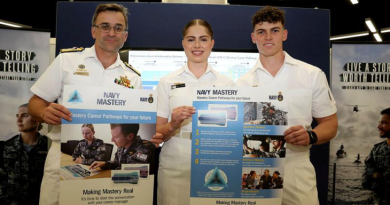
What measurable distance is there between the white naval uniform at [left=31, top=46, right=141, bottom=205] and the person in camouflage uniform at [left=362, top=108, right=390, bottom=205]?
10.9ft

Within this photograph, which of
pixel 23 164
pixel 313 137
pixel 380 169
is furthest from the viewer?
pixel 380 169

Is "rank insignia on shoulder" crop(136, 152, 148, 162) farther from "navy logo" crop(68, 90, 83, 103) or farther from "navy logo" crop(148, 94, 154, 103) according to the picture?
"navy logo" crop(68, 90, 83, 103)

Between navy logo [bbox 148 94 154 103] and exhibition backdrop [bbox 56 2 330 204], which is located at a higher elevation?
exhibition backdrop [bbox 56 2 330 204]

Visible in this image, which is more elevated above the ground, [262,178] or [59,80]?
[59,80]

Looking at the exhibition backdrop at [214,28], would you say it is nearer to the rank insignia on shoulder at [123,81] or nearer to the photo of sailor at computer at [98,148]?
the rank insignia on shoulder at [123,81]

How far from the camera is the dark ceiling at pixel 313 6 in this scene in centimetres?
825

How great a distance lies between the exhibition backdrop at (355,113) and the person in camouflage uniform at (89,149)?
309cm

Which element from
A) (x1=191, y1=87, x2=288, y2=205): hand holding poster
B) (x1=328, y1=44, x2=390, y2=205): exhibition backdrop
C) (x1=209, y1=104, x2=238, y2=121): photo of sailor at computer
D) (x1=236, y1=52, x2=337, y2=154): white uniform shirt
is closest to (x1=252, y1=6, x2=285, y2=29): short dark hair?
(x1=236, y1=52, x2=337, y2=154): white uniform shirt

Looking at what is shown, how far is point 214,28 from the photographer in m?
3.80

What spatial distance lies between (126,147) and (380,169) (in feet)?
11.1

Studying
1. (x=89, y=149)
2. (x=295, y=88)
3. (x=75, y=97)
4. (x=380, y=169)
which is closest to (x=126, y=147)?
(x=89, y=149)

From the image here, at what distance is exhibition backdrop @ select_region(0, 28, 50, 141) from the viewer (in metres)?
3.67

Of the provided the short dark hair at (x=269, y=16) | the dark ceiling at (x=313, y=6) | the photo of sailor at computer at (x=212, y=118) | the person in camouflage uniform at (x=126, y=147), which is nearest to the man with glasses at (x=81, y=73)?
the person in camouflage uniform at (x=126, y=147)

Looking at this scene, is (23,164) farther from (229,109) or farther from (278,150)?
(278,150)
